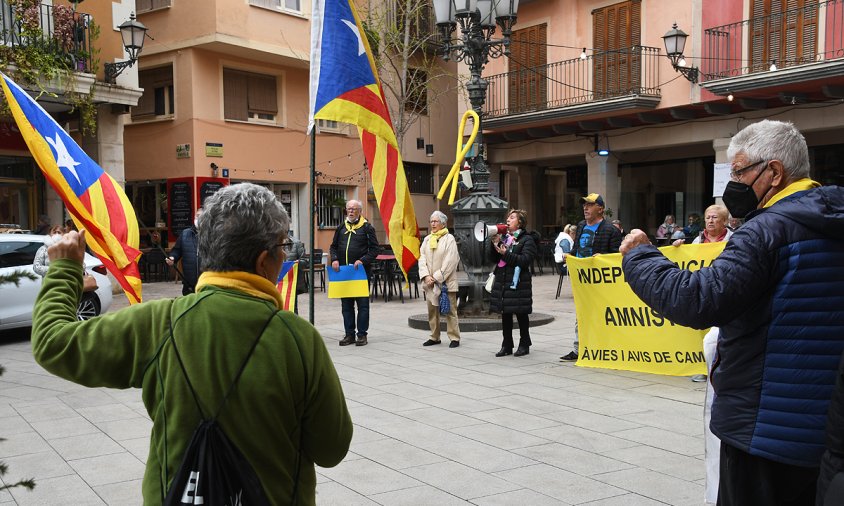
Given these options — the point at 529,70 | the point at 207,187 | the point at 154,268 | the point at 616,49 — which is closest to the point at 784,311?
the point at 154,268

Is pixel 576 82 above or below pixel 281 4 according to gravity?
below

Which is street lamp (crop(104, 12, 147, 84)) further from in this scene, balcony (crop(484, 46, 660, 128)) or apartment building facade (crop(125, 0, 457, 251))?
balcony (crop(484, 46, 660, 128))

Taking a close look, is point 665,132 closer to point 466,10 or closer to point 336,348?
point 466,10

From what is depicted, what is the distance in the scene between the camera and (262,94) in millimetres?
24000

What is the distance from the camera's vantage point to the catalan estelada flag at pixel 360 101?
6.13 meters

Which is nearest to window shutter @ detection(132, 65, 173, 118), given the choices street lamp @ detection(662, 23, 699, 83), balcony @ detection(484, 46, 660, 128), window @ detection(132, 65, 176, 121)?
window @ detection(132, 65, 176, 121)

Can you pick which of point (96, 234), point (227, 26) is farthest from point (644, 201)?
point (96, 234)

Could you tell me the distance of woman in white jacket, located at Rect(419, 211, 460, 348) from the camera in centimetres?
1048

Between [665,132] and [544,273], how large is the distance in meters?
5.18

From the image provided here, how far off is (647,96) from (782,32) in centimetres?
348

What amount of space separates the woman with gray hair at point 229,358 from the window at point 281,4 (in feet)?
70.0

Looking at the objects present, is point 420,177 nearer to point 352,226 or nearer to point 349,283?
point 352,226

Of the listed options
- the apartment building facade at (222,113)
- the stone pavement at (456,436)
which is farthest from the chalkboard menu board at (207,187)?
the stone pavement at (456,436)

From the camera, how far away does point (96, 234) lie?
4.88 metres
